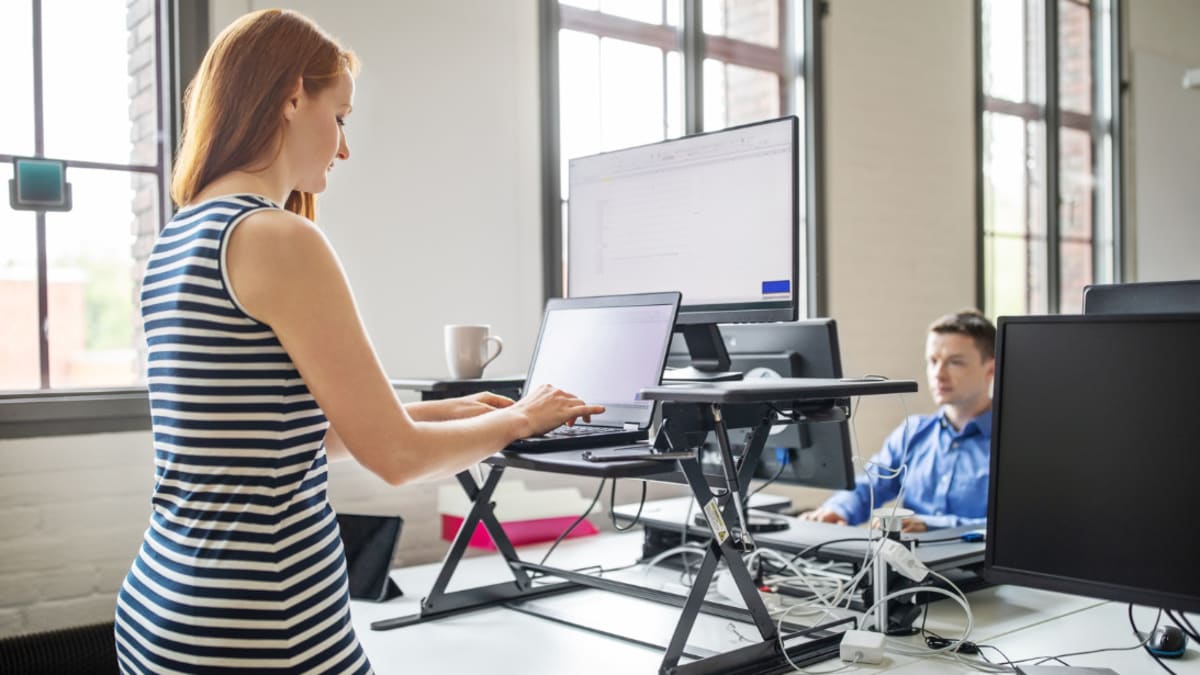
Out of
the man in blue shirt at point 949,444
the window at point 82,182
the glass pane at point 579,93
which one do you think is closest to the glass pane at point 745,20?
the glass pane at point 579,93

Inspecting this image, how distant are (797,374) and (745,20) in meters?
2.17

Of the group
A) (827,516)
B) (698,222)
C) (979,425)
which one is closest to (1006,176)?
(979,425)

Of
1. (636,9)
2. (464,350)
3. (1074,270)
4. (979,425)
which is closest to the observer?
(464,350)

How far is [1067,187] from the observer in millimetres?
5145

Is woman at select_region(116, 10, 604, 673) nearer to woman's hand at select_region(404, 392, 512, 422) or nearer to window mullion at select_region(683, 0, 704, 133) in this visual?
woman's hand at select_region(404, 392, 512, 422)

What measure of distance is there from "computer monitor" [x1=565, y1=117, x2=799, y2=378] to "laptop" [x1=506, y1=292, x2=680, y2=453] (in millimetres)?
134

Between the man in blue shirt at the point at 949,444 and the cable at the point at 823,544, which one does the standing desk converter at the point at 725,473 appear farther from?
the man in blue shirt at the point at 949,444

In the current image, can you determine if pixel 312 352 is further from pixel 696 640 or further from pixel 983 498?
pixel 983 498

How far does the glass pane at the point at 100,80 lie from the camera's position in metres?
2.13

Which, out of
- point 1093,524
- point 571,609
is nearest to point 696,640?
point 571,609

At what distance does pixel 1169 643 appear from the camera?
4.23 ft

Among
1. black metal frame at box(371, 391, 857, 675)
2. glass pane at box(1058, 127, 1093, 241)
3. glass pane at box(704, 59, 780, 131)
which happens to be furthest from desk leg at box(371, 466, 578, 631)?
glass pane at box(1058, 127, 1093, 241)

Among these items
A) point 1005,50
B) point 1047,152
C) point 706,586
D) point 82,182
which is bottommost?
point 706,586

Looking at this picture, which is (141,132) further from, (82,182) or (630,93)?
(630,93)
